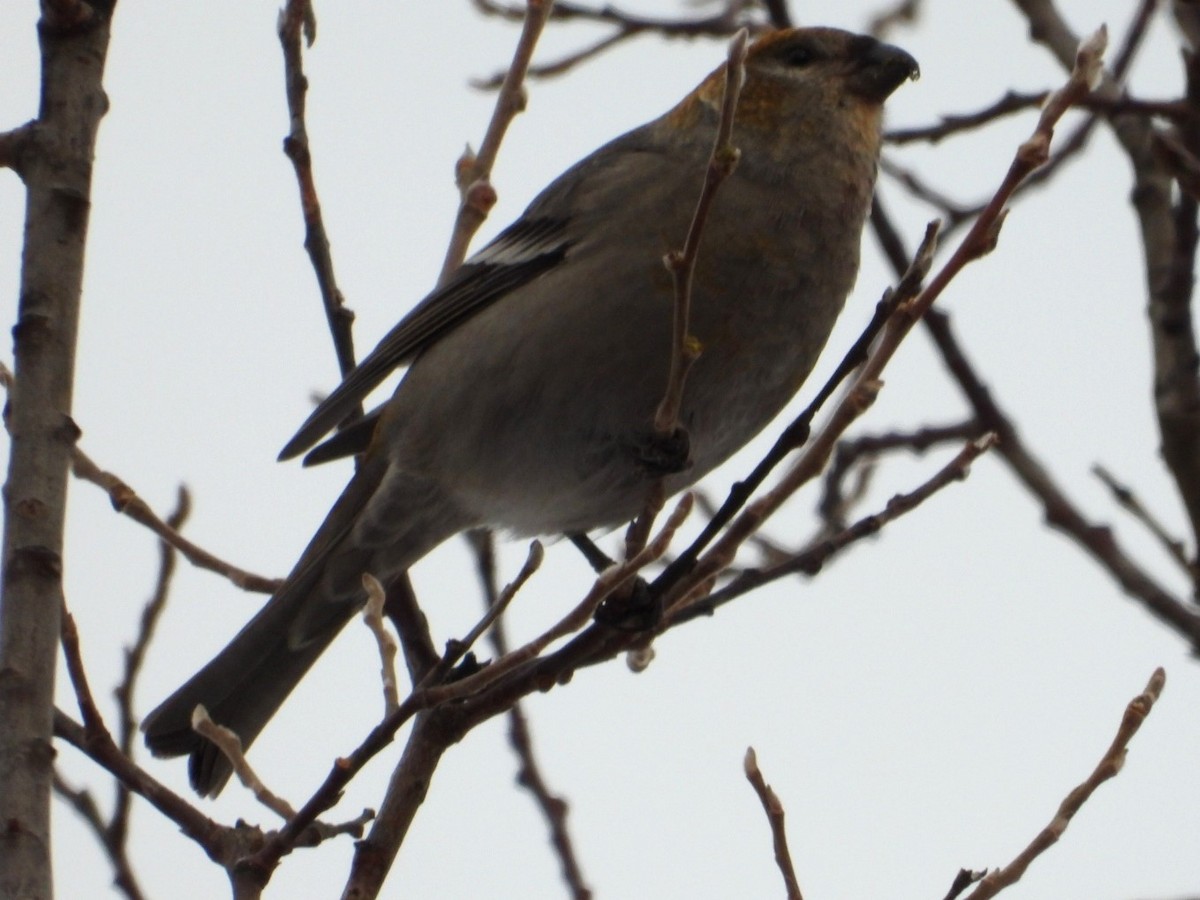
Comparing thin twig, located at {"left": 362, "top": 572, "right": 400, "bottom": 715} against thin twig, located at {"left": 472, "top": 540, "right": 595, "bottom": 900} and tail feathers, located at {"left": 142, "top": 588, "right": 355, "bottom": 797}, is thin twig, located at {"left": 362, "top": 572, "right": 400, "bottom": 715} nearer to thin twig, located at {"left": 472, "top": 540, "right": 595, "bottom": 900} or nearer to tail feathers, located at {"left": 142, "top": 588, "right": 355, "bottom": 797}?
thin twig, located at {"left": 472, "top": 540, "right": 595, "bottom": 900}

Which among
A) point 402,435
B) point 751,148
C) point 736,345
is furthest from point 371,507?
point 751,148

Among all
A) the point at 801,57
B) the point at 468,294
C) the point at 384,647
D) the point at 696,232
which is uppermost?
the point at 801,57

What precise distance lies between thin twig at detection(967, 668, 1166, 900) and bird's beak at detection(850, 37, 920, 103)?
2383mm

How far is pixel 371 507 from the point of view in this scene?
4.29 meters

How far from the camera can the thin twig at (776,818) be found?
238cm

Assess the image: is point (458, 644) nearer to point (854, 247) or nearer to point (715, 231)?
point (715, 231)

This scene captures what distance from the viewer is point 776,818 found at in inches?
98.0

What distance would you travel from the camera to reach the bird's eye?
471 cm

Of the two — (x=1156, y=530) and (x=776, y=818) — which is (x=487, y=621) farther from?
(x=1156, y=530)

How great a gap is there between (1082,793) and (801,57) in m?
2.81

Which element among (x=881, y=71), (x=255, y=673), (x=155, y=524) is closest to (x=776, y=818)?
(x=155, y=524)

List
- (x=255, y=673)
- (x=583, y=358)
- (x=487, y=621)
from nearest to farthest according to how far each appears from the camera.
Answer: (x=487, y=621) < (x=583, y=358) < (x=255, y=673)

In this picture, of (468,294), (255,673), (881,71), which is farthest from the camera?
(881,71)

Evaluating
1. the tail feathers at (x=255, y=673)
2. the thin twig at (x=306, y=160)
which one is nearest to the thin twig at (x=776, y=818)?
the thin twig at (x=306, y=160)
